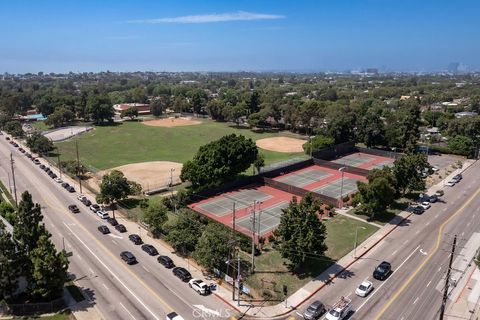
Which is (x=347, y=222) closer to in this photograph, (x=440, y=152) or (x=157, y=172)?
Answer: (x=157, y=172)

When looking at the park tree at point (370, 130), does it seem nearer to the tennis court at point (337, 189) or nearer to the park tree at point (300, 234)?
the tennis court at point (337, 189)

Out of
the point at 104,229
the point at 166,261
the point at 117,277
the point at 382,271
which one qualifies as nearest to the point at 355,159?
the point at 382,271

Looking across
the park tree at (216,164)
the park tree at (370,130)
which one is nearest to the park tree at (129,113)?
the park tree at (370,130)

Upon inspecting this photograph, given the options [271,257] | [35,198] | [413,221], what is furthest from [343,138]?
[35,198]

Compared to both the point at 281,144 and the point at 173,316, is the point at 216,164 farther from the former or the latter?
the point at 281,144

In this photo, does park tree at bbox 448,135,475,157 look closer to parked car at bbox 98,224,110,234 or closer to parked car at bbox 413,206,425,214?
parked car at bbox 413,206,425,214

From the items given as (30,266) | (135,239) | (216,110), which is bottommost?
(135,239)

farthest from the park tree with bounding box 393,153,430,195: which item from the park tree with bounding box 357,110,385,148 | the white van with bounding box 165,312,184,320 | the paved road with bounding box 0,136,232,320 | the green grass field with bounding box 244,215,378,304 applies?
the white van with bounding box 165,312,184,320

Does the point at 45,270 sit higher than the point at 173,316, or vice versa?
the point at 45,270
